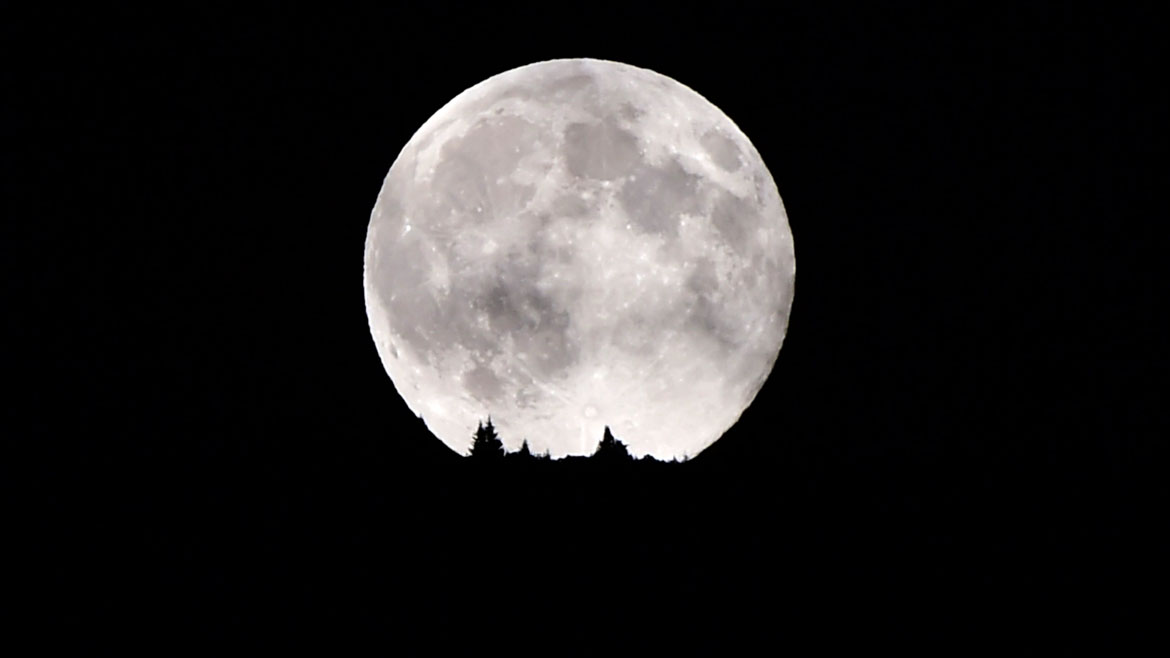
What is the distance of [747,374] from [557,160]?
1612 mm

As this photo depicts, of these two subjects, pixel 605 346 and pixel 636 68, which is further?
pixel 636 68

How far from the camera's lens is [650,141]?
6.07m

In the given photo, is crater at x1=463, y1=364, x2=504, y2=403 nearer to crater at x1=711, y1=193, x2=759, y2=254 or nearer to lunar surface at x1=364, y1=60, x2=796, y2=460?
lunar surface at x1=364, y1=60, x2=796, y2=460

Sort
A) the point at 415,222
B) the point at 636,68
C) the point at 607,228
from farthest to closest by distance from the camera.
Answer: the point at 636,68 → the point at 415,222 → the point at 607,228

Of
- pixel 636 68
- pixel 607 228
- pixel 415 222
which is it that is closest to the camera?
pixel 607 228

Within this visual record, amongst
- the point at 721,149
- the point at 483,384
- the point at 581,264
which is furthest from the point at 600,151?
the point at 483,384

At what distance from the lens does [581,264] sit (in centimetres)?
582

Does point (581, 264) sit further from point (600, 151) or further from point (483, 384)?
point (483, 384)

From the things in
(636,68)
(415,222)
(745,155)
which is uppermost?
(636,68)

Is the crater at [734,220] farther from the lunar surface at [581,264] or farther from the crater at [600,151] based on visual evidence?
the crater at [600,151]

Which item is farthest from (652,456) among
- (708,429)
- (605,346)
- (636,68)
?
(636,68)

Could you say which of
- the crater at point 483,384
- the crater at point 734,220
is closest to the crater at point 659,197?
the crater at point 734,220

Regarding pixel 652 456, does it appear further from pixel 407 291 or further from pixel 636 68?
pixel 636 68

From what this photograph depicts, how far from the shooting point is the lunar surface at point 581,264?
19.2 ft
